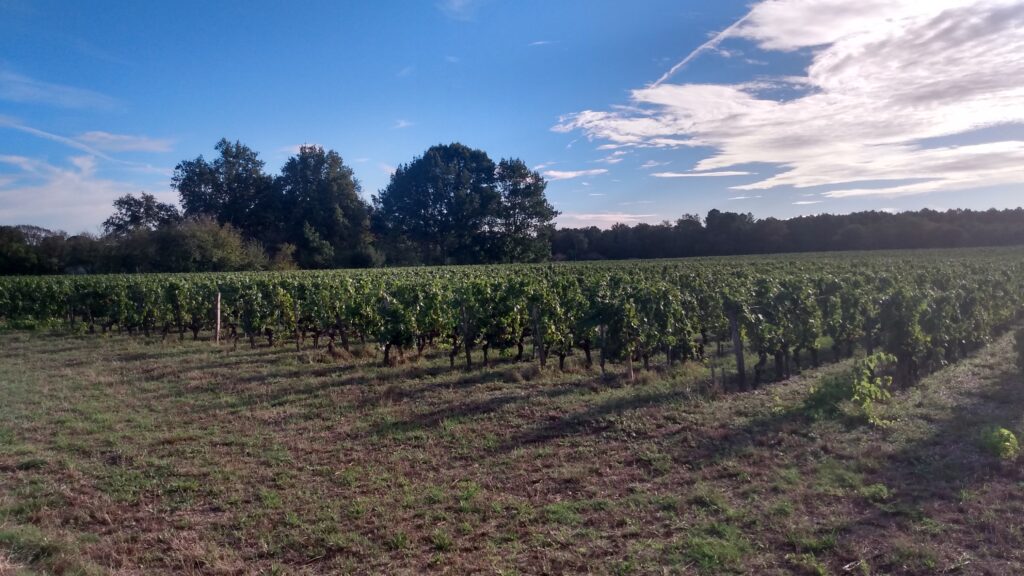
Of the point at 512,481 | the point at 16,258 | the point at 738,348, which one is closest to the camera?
the point at 512,481

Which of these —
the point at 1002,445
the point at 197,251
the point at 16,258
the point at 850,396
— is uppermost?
the point at 197,251

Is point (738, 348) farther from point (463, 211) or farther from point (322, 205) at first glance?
point (322, 205)

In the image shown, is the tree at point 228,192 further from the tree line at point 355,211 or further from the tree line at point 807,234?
the tree line at point 807,234

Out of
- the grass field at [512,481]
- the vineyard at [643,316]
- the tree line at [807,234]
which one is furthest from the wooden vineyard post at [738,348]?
the tree line at [807,234]

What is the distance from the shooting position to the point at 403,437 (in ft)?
26.1

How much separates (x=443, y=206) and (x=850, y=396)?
5391 cm

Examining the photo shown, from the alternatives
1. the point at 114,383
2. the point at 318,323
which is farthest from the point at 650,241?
the point at 114,383

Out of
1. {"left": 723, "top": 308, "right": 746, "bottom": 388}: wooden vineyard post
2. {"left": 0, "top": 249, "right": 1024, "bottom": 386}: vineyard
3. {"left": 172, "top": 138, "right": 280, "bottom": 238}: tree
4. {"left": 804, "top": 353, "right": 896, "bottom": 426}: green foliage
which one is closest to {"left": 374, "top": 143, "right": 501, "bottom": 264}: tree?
{"left": 172, "top": 138, "right": 280, "bottom": 238}: tree

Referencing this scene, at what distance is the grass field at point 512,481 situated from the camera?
467 cm

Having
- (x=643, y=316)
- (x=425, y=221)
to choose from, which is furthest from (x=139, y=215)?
(x=643, y=316)

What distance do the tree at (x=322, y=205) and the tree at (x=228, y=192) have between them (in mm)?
2426

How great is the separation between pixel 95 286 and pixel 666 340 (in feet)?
66.7

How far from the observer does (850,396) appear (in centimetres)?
796

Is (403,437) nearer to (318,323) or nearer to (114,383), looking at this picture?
(114,383)
